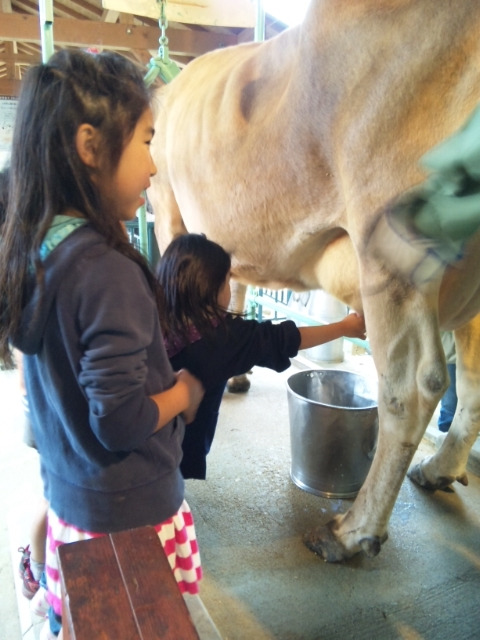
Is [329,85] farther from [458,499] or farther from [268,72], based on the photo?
[458,499]

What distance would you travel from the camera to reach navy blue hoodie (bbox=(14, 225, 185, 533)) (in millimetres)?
842

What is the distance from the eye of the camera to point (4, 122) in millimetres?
3320

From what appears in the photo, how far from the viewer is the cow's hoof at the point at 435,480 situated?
218cm

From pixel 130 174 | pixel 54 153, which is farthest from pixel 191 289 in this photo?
pixel 54 153

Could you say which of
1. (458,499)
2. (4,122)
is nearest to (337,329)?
(458,499)

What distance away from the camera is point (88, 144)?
2.95 ft

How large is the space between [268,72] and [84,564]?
1575 mm

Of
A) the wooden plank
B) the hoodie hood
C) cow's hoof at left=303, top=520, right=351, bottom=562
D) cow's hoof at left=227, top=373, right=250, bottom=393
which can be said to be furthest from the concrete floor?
the wooden plank

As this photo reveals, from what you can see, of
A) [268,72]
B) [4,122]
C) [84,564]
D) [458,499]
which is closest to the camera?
[84,564]

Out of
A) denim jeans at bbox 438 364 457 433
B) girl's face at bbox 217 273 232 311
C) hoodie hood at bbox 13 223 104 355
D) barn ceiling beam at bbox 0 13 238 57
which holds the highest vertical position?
barn ceiling beam at bbox 0 13 238 57

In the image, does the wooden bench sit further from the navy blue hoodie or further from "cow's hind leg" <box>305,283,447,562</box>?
"cow's hind leg" <box>305,283,447,562</box>

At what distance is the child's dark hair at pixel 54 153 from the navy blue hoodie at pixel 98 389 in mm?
41

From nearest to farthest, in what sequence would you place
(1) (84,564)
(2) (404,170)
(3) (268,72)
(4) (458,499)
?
1. (1) (84,564)
2. (2) (404,170)
3. (3) (268,72)
4. (4) (458,499)

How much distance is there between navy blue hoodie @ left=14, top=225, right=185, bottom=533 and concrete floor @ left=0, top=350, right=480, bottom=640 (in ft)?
2.46
